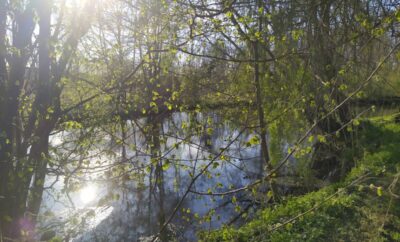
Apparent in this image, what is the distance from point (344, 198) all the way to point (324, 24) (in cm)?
269

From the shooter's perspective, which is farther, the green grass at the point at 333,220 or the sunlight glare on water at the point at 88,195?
the sunlight glare on water at the point at 88,195

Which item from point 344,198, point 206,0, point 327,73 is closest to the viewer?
point 327,73

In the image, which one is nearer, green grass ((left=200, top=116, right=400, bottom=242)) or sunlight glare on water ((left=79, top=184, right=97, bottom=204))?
green grass ((left=200, top=116, right=400, bottom=242))

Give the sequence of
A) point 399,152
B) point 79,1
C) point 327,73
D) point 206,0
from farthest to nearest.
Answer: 1. point 399,152
2. point 206,0
3. point 327,73
4. point 79,1

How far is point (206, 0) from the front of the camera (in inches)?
197

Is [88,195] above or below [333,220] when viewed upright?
below

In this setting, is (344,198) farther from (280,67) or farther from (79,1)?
(79,1)

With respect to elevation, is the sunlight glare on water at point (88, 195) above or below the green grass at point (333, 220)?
below

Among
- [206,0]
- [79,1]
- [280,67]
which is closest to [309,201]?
[280,67]

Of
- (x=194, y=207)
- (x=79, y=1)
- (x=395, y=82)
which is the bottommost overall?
(x=194, y=207)

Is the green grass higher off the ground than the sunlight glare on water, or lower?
higher

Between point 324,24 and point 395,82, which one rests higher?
point 324,24

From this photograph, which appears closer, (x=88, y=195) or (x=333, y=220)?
(x=333, y=220)

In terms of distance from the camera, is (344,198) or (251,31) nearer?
(251,31)
